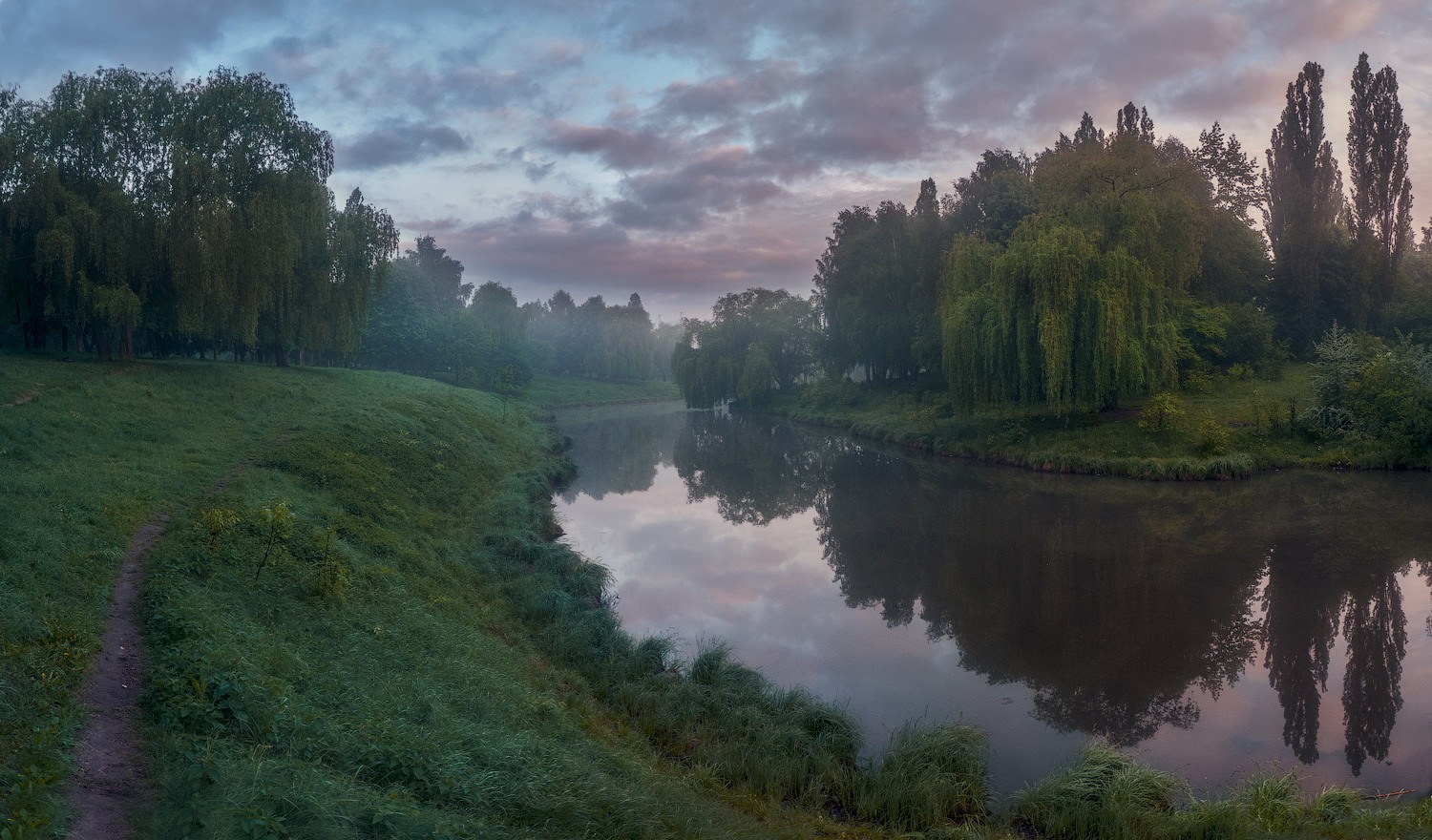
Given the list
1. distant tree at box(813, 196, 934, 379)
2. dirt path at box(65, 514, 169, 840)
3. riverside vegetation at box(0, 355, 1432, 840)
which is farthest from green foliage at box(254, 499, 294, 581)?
distant tree at box(813, 196, 934, 379)

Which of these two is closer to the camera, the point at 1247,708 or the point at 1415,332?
the point at 1247,708

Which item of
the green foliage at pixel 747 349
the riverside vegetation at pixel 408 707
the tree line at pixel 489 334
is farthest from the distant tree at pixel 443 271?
the riverside vegetation at pixel 408 707

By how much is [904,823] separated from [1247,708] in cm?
606

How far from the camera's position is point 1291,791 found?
26.4 ft

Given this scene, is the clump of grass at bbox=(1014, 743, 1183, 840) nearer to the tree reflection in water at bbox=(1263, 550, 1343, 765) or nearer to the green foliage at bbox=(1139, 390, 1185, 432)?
the tree reflection in water at bbox=(1263, 550, 1343, 765)

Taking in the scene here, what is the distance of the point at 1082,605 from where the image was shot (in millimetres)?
15461

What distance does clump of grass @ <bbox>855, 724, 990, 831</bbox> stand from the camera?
A: 8.03m

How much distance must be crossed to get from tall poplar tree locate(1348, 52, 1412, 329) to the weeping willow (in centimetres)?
1747

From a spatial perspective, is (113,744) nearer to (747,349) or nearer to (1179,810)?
(1179,810)

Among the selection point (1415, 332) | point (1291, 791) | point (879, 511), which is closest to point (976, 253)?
point (879, 511)

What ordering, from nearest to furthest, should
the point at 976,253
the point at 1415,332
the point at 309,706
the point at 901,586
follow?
1. the point at 309,706
2. the point at 901,586
3. the point at 976,253
4. the point at 1415,332

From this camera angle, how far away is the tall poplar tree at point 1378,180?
4178 cm

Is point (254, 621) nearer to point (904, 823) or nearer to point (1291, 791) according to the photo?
point (904, 823)

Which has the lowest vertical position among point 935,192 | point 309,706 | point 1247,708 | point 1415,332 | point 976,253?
point 1247,708
